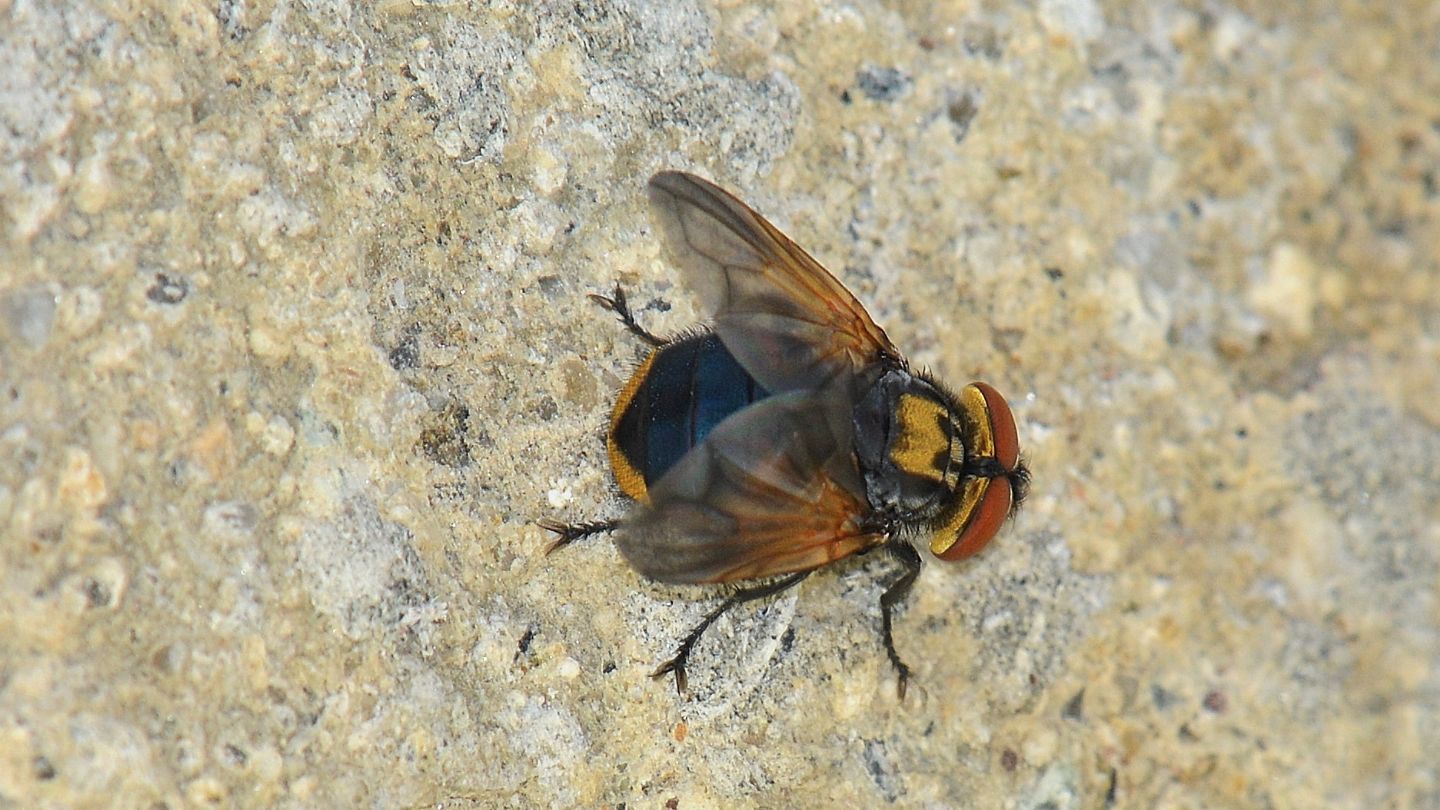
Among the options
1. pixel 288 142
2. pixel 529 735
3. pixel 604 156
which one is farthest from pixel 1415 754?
pixel 288 142

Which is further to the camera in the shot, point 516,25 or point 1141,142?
point 1141,142

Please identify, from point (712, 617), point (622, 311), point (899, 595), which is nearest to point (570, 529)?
point (712, 617)

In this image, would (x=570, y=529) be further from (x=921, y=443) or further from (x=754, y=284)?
(x=921, y=443)

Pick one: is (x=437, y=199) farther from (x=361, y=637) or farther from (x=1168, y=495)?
(x=1168, y=495)

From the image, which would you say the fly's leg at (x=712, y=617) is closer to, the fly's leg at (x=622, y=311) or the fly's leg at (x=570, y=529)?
the fly's leg at (x=570, y=529)

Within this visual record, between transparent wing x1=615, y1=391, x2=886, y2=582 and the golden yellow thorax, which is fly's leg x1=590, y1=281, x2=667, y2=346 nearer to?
transparent wing x1=615, y1=391, x2=886, y2=582
